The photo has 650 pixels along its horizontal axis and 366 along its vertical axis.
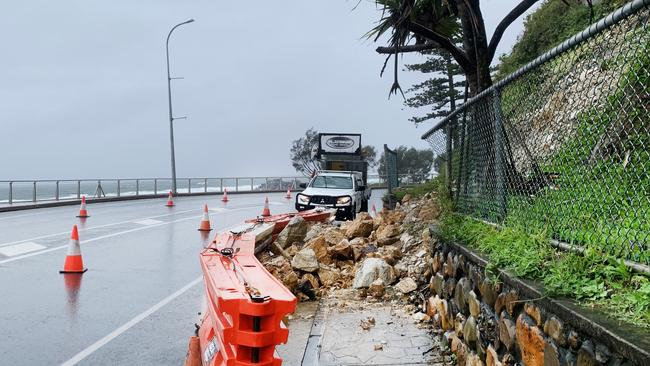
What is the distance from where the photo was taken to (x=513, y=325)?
3.21 m

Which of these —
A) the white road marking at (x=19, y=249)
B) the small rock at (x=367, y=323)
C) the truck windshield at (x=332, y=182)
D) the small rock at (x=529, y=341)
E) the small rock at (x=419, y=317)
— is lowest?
the small rock at (x=367, y=323)

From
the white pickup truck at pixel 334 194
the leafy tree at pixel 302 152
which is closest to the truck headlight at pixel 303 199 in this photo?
the white pickup truck at pixel 334 194

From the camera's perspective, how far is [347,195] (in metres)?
17.3

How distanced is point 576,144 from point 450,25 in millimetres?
6785

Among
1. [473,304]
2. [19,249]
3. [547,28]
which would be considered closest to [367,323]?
[473,304]

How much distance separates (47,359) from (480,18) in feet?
24.0

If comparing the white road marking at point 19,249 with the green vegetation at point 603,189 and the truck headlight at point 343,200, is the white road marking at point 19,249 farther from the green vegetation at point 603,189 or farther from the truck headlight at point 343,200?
the green vegetation at point 603,189

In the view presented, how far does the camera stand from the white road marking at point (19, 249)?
35.4 feet

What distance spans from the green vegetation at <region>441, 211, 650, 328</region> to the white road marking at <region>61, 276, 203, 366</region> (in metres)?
3.68

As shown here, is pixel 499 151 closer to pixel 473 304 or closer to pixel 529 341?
pixel 473 304

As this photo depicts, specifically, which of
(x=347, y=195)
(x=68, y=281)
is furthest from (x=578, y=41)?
(x=347, y=195)

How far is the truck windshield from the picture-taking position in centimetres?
1886

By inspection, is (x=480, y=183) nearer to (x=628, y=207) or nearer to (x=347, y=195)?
(x=628, y=207)

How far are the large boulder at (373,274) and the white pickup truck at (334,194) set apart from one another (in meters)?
9.59
